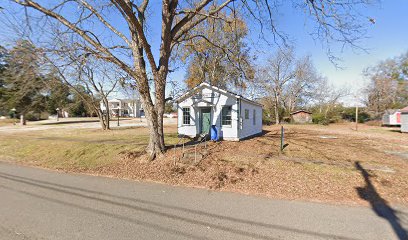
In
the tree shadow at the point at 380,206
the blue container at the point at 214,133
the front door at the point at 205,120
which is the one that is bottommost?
the tree shadow at the point at 380,206

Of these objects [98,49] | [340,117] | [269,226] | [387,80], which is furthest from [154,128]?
[387,80]

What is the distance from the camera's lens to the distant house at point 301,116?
144 feet

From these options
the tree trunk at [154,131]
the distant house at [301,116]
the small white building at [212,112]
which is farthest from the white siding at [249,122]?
the distant house at [301,116]

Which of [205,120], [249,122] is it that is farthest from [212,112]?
[249,122]

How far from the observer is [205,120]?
15406mm

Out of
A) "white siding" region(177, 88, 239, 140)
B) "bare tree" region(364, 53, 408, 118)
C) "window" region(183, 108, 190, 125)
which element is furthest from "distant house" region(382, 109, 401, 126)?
"window" region(183, 108, 190, 125)

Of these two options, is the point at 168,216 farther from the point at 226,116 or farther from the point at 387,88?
the point at 387,88

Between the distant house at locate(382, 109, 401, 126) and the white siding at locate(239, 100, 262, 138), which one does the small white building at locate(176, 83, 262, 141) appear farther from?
the distant house at locate(382, 109, 401, 126)

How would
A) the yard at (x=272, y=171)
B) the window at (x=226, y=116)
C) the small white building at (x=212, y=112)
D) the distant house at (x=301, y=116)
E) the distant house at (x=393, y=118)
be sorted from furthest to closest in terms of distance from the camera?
the distant house at (x=301, y=116)
the distant house at (x=393, y=118)
the window at (x=226, y=116)
the small white building at (x=212, y=112)
the yard at (x=272, y=171)

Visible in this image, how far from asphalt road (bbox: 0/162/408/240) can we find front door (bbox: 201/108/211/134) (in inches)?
355

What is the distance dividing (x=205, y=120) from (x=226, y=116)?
1.54m

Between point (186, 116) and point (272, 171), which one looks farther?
point (186, 116)

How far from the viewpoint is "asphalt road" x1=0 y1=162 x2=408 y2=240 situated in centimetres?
386

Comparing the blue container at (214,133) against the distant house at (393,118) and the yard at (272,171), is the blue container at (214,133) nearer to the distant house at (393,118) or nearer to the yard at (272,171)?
the yard at (272,171)
